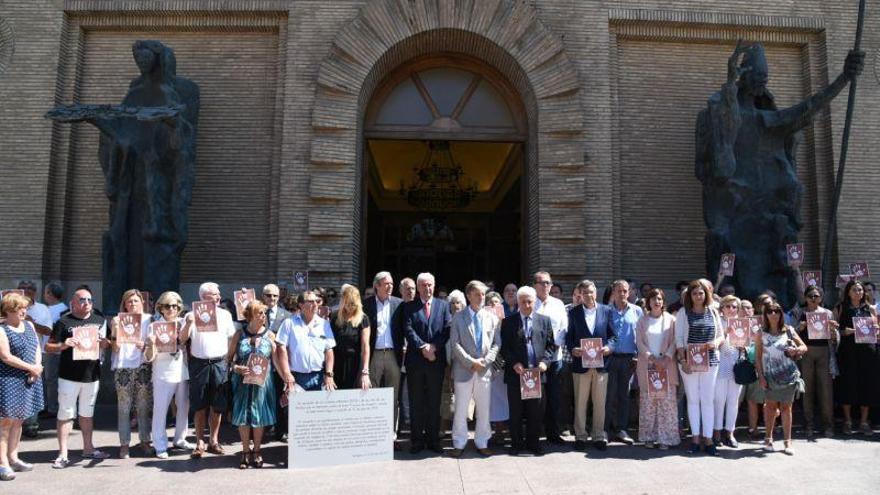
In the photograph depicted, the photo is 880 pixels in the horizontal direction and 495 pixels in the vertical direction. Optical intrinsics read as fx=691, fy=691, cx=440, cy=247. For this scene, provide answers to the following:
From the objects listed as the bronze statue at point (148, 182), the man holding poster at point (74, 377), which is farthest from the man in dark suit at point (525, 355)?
the bronze statue at point (148, 182)

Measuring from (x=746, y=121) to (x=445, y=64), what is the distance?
17.8ft

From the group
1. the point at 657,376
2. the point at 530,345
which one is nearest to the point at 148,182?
the point at 530,345

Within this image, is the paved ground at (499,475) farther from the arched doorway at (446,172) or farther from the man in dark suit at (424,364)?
the arched doorway at (446,172)

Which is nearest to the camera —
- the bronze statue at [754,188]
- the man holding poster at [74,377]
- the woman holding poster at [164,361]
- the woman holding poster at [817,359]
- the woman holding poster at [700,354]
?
the man holding poster at [74,377]

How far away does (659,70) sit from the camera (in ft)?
42.8

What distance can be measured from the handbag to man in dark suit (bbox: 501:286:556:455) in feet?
6.63

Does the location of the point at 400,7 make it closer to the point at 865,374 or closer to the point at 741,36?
the point at 741,36

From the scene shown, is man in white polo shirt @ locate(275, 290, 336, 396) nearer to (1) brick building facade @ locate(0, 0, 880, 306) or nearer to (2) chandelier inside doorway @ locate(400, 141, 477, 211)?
(1) brick building facade @ locate(0, 0, 880, 306)

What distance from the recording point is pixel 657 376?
24.9 feet

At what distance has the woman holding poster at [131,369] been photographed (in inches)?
282

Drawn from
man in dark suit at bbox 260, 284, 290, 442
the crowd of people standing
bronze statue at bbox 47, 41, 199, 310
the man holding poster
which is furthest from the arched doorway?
the man holding poster

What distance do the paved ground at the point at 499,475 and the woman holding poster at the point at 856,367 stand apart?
3.44 ft

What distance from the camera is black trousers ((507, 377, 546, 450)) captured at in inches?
291

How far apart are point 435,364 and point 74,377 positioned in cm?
369
